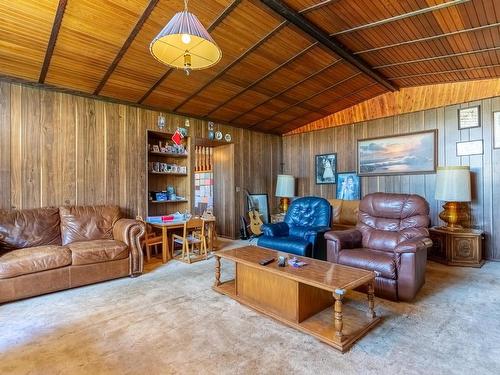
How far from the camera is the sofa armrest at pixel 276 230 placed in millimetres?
4078

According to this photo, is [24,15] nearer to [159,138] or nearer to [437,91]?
[159,138]

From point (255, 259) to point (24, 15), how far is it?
3304 millimetres

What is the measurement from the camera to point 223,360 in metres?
1.91

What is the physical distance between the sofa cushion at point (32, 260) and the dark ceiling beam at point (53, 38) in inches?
87.8

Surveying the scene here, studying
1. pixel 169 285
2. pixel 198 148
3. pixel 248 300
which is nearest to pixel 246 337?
pixel 248 300

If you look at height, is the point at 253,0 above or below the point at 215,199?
above

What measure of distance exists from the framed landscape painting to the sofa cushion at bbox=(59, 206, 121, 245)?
4834mm

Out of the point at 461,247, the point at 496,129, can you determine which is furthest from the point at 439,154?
the point at 461,247

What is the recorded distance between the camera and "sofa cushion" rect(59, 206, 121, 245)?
3816 mm

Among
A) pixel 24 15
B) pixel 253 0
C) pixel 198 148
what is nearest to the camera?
pixel 24 15

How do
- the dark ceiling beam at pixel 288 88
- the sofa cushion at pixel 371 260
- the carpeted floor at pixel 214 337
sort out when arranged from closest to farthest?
the carpeted floor at pixel 214 337
the sofa cushion at pixel 371 260
the dark ceiling beam at pixel 288 88

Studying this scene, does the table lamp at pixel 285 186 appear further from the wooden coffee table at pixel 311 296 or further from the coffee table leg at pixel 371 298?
the coffee table leg at pixel 371 298

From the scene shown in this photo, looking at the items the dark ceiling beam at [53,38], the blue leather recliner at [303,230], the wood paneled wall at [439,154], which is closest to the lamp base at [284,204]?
the wood paneled wall at [439,154]

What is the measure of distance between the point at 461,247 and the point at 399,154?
196 cm
